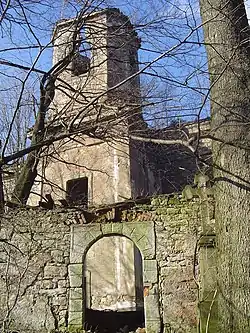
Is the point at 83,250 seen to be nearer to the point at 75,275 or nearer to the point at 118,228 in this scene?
the point at 75,275

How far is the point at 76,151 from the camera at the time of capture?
13.2 metres

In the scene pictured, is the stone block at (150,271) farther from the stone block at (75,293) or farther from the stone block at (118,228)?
the stone block at (75,293)

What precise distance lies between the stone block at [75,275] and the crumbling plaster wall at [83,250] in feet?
0.07

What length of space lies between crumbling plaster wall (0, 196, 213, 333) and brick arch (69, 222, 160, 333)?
0.06ft

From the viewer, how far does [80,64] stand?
6.70m

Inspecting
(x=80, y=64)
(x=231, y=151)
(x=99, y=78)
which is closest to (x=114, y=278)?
(x=99, y=78)

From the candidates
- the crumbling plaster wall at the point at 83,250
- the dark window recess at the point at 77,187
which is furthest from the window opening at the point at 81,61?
the dark window recess at the point at 77,187

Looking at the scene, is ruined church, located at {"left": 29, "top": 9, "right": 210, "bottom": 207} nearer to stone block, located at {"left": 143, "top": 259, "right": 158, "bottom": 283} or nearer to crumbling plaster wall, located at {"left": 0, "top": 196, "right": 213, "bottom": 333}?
crumbling plaster wall, located at {"left": 0, "top": 196, "right": 213, "bottom": 333}

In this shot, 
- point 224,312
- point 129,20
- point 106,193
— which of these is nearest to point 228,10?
point 129,20

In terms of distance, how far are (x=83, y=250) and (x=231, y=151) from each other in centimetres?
480

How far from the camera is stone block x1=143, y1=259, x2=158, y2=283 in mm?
7906

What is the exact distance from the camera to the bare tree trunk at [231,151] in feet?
13.4

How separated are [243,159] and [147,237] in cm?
417

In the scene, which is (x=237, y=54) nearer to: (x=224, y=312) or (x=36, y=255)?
(x=224, y=312)
